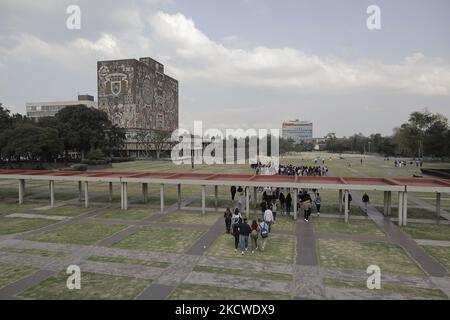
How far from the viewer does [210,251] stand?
14.6 meters

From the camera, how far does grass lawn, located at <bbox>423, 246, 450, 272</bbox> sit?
1333 centimetres

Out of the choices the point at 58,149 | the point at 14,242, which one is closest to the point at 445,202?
the point at 14,242

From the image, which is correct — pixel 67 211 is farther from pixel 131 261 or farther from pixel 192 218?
pixel 131 261

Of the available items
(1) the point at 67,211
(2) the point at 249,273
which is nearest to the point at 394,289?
(2) the point at 249,273

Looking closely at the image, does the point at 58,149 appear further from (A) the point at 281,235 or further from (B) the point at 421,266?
(B) the point at 421,266

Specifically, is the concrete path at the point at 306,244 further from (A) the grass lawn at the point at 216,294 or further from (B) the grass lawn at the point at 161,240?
(B) the grass lawn at the point at 161,240

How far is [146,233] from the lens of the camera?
57.4 ft

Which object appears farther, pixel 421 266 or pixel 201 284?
pixel 421 266

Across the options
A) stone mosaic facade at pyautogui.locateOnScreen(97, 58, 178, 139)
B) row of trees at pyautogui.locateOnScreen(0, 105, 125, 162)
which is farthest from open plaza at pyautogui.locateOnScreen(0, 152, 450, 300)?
stone mosaic facade at pyautogui.locateOnScreen(97, 58, 178, 139)

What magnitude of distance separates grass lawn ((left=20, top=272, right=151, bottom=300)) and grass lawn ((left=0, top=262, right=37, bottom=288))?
3.73 ft

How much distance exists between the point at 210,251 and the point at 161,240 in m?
2.92

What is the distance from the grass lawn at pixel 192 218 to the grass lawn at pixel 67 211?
6376 mm

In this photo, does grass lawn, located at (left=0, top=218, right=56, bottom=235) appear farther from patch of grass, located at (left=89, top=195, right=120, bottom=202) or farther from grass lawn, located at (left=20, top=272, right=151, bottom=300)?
grass lawn, located at (left=20, top=272, right=151, bottom=300)
